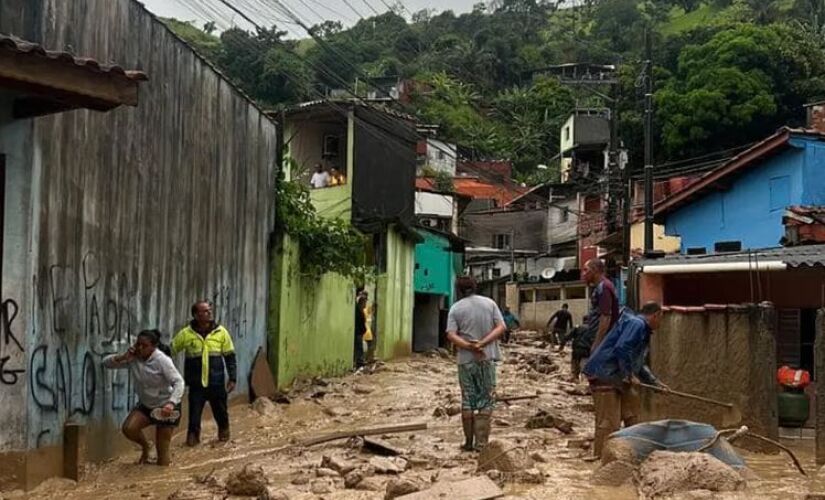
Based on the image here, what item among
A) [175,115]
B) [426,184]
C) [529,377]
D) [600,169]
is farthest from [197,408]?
[600,169]

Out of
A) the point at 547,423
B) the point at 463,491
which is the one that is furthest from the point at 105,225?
the point at 547,423

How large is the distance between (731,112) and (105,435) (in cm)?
3670

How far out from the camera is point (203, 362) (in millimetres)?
10836

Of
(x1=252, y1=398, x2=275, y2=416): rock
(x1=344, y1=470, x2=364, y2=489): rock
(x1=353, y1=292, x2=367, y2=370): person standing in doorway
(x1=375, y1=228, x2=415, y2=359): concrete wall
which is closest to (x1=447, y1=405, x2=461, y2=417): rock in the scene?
(x1=252, y1=398, x2=275, y2=416): rock

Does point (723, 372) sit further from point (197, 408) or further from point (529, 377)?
point (529, 377)

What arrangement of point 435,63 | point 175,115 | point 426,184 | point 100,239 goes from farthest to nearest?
1. point 435,63
2. point 426,184
3. point 175,115
4. point 100,239

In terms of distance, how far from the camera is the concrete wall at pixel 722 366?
34.6 feet

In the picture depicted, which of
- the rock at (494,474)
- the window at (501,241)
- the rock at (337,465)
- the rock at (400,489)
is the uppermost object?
the window at (501,241)

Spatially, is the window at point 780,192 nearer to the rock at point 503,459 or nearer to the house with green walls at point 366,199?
the house with green walls at point 366,199

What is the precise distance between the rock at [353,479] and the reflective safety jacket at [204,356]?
9.86 ft

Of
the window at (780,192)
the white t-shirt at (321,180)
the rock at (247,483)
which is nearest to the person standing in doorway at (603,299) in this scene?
the rock at (247,483)

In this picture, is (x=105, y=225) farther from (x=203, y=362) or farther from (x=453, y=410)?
(x=453, y=410)

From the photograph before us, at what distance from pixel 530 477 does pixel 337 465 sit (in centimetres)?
172

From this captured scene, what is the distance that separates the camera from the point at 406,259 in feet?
102
